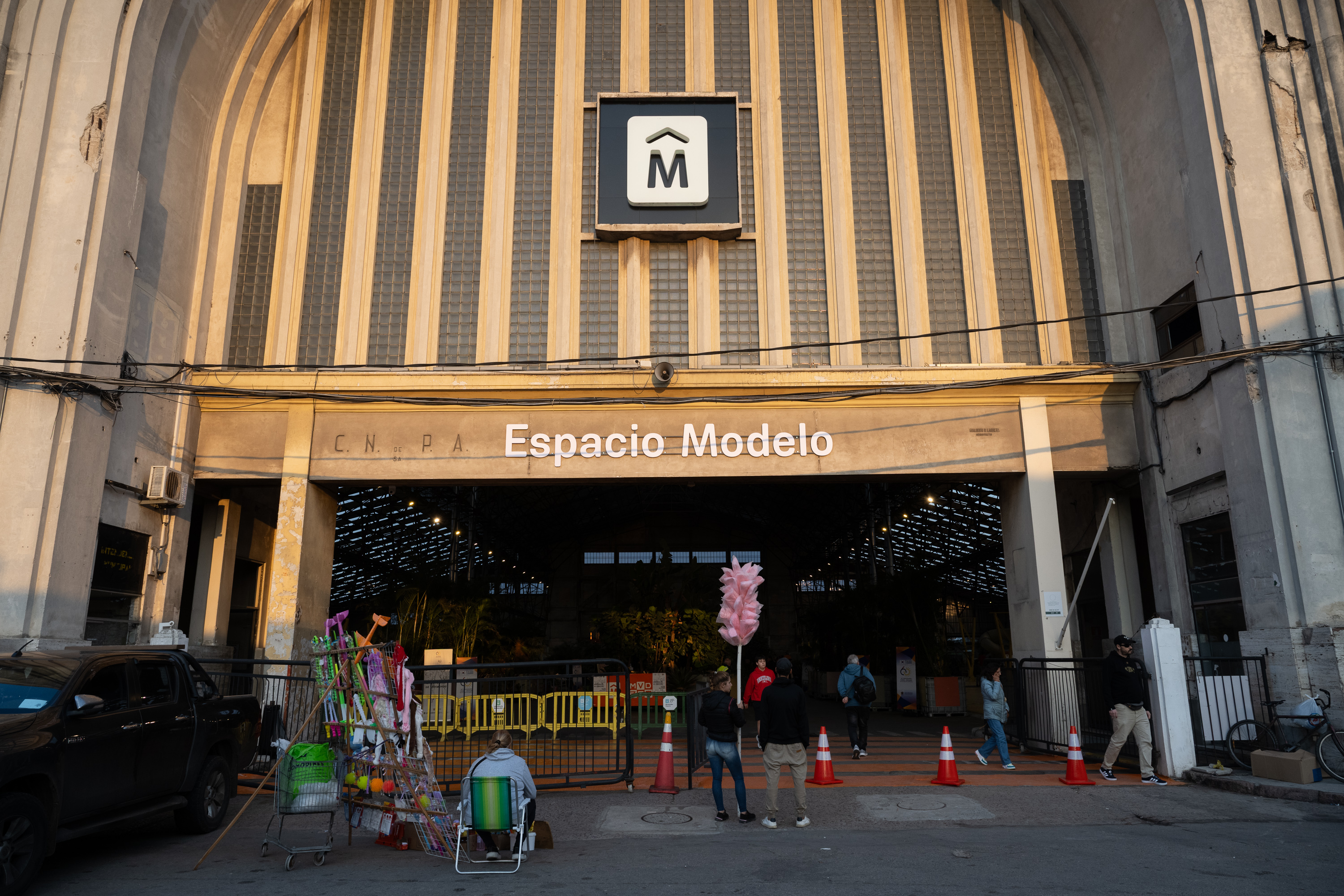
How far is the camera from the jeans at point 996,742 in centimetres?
1315

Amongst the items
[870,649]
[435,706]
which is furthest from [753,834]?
[870,649]

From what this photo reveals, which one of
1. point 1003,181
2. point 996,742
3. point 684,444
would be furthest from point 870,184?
point 996,742

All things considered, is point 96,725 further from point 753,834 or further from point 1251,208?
point 1251,208

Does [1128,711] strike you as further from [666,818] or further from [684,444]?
[684,444]

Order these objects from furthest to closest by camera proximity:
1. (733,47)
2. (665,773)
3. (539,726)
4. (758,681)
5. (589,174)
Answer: (733,47), (589,174), (758,681), (539,726), (665,773)

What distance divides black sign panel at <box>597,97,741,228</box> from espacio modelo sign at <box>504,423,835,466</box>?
4.39 m

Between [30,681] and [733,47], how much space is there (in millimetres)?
16847

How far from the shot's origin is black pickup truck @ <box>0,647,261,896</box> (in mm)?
6473

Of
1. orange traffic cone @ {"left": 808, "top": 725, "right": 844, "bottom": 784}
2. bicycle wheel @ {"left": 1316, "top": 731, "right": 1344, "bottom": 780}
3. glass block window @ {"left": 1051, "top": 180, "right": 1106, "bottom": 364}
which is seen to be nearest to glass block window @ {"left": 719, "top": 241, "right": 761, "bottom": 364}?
glass block window @ {"left": 1051, "top": 180, "right": 1106, "bottom": 364}

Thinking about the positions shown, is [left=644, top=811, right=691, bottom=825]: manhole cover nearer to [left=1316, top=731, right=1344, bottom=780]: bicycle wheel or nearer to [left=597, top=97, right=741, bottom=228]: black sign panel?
[left=1316, top=731, right=1344, bottom=780]: bicycle wheel

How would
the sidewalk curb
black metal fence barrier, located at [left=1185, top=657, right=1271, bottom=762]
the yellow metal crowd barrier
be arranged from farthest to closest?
black metal fence barrier, located at [left=1185, top=657, right=1271, bottom=762] → the yellow metal crowd barrier → the sidewalk curb

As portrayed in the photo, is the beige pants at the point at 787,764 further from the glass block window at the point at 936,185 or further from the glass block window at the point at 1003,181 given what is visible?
the glass block window at the point at 1003,181

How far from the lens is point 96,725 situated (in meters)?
7.50

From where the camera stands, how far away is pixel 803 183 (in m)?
18.1
